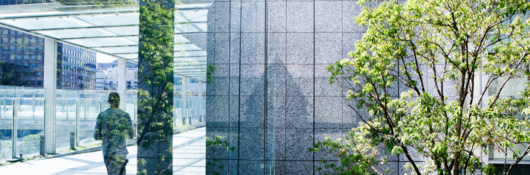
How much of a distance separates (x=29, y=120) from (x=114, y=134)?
0.81ft

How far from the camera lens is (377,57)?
3.96 m

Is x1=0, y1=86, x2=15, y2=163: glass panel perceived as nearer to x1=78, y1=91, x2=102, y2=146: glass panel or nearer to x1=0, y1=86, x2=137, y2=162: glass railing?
x1=0, y1=86, x2=137, y2=162: glass railing

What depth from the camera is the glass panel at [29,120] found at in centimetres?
78

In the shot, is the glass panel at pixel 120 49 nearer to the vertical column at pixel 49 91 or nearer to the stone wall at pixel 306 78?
the vertical column at pixel 49 91

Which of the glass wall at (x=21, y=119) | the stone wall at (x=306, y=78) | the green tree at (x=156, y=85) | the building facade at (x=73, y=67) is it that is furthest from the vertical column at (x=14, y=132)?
the stone wall at (x=306, y=78)

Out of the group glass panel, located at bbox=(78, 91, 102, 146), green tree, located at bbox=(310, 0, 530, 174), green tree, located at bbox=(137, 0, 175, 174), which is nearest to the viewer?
glass panel, located at bbox=(78, 91, 102, 146)

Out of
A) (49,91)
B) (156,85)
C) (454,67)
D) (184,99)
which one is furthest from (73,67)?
(454,67)

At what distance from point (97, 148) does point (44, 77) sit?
271mm

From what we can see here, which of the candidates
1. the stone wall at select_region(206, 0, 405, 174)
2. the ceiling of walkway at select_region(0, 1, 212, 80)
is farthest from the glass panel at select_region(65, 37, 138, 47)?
the stone wall at select_region(206, 0, 405, 174)

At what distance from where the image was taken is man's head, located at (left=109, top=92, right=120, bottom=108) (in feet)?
3.28

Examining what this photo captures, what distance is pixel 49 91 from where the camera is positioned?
83 cm

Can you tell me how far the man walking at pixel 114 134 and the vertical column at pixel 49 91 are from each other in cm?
12

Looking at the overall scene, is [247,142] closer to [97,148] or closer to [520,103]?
[97,148]

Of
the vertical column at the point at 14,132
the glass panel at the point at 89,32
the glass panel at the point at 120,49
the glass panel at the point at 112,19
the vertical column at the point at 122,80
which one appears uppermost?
the glass panel at the point at 112,19
